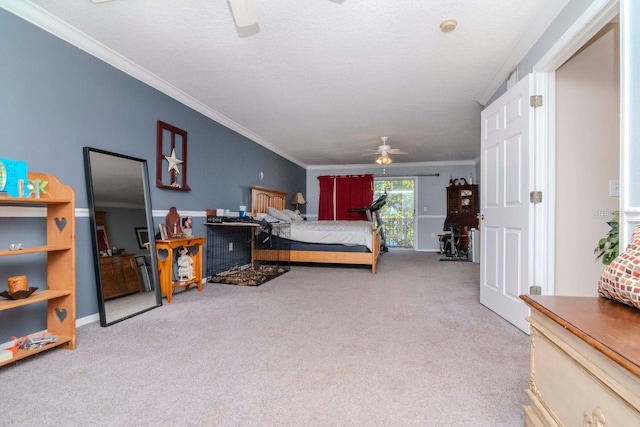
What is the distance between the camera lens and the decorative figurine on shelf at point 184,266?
331 centimetres

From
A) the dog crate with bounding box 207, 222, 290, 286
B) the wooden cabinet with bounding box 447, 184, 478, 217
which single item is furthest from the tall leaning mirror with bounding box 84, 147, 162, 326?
the wooden cabinet with bounding box 447, 184, 478, 217

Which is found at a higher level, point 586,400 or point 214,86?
point 214,86

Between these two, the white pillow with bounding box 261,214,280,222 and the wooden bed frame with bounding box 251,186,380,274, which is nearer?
the wooden bed frame with bounding box 251,186,380,274

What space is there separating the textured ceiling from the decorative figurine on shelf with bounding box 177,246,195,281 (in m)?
1.79

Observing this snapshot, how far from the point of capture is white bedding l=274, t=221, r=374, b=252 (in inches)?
183

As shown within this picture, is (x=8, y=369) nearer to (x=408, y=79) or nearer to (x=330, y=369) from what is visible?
(x=330, y=369)

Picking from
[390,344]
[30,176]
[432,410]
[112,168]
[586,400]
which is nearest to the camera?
[586,400]

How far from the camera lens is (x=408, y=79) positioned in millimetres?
3010

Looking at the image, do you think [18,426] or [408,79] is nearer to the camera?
[18,426]

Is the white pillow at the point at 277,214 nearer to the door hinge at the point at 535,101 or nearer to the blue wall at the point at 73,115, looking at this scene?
the blue wall at the point at 73,115

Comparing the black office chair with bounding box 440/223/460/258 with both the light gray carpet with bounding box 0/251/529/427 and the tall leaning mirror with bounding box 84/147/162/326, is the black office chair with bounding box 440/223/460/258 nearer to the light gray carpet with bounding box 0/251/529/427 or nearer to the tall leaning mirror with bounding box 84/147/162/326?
the light gray carpet with bounding box 0/251/529/427

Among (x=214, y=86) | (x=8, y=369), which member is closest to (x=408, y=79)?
(x=214, y=86)

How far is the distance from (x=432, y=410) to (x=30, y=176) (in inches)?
100.0

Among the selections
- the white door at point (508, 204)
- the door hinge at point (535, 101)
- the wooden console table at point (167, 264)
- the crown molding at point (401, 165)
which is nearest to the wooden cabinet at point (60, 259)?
the wooden console table at point (167, 264)
